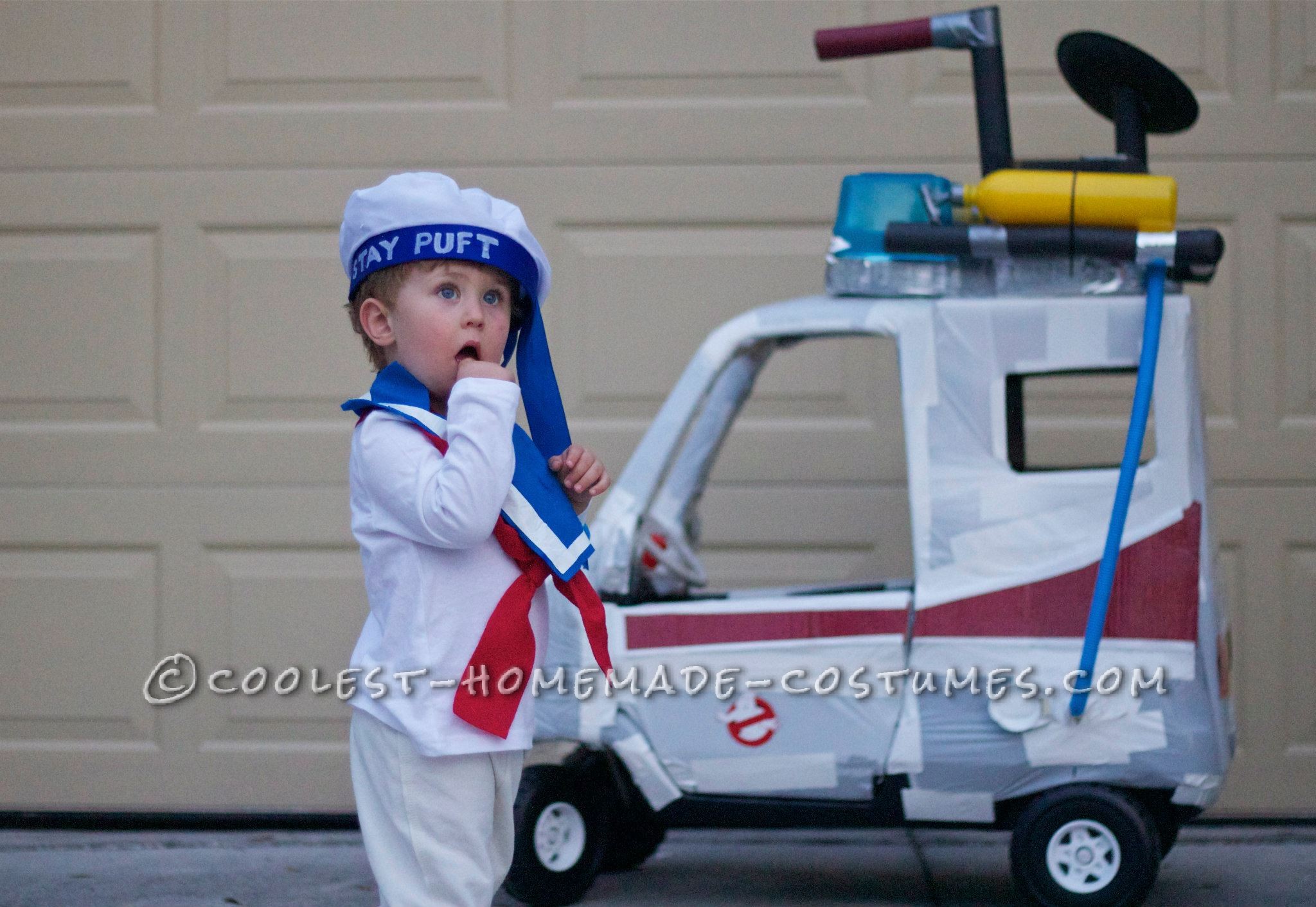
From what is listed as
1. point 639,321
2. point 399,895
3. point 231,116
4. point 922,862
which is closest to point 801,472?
point 639,321

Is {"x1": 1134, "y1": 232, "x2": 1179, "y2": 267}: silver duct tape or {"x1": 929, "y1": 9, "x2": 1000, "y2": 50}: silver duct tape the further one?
{"x1": 929, "y1": 9, "x2": 1000, "y2": 50}: silver duct tape

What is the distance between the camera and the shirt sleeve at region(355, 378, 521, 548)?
175 cm

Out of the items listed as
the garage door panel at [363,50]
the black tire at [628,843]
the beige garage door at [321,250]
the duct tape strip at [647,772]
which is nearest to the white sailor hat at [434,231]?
the duct tape strip at [647,772]

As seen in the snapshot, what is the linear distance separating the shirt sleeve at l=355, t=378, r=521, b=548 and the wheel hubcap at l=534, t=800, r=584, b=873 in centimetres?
129

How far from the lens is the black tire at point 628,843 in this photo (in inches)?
130

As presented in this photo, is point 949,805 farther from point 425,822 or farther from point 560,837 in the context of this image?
point 425,822

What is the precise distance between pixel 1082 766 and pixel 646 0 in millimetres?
2283

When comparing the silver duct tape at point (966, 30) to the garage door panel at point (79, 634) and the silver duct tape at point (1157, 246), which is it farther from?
the garage door panel at point (79, 634)

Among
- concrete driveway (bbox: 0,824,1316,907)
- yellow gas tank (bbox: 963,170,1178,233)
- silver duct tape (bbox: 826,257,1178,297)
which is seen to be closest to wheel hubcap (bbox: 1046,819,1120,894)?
concrete driveway (bbox: 0,824,1316,907)

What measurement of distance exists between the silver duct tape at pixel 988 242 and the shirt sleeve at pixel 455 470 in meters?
1.18

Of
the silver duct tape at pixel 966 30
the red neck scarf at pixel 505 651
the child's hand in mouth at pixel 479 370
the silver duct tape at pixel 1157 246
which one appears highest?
the silver duct tape at pixel 966 30

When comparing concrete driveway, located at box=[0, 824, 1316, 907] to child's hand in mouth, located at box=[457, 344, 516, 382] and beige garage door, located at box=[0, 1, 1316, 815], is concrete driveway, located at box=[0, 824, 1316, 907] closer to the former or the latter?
beige garage door, located at box=[0, 1, 1316, 815]

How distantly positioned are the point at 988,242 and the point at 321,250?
1994 millimetres

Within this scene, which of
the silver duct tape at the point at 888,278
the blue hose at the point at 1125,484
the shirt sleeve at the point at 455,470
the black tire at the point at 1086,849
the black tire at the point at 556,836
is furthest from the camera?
the black tire at the point at 556,836
